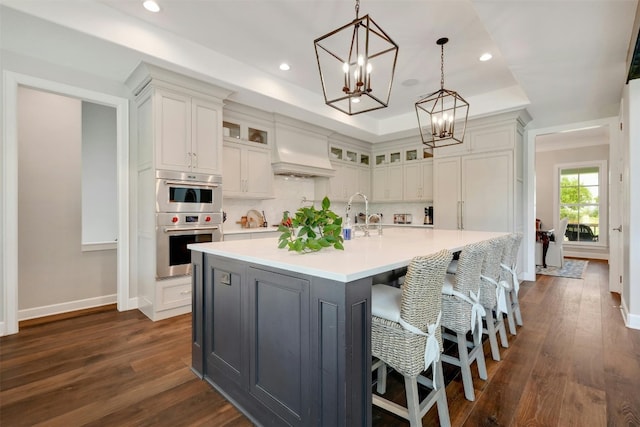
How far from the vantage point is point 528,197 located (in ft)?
16.0

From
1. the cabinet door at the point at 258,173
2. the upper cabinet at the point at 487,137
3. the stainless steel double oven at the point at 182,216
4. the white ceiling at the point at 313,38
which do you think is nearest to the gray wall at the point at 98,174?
the white ceiling at the point at 313,38

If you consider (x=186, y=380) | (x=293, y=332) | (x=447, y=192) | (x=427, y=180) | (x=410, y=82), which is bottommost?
(x=186, y=380)

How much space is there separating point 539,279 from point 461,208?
176 cm

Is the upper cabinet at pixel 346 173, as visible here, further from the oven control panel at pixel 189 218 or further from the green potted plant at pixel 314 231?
the green potted plant at pixel 314 231

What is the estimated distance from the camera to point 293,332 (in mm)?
1401

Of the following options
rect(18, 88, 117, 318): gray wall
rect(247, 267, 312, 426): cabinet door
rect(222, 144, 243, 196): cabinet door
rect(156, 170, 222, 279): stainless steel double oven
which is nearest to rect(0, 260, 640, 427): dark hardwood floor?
rect(247, 267, 312, 426): cabinet door

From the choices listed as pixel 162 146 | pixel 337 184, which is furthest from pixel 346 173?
pixel 162 146

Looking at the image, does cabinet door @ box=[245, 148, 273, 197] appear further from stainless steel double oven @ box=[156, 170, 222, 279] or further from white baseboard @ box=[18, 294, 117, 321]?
white baseboard @ box=[18, 294, 117, 321]

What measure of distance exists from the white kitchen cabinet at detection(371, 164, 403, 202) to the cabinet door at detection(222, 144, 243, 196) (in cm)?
316

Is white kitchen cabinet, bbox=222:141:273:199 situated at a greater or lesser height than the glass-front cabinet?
lesser

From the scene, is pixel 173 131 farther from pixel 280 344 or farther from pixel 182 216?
pixel 280 344

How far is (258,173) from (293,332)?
11.0 ft

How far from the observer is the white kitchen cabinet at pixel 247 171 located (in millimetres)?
4113

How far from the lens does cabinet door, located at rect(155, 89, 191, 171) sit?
3.14m
